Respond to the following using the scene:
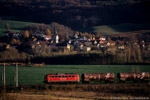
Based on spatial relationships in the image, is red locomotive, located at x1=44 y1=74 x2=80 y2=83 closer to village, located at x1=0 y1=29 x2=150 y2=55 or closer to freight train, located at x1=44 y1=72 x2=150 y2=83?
freight train, located at x1=44 y1=72 x2=150 y2=83

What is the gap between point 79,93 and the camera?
41562 mm

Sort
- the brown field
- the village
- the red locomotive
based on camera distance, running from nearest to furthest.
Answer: the brown field < the red locomotive < the village

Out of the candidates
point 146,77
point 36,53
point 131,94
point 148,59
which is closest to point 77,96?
point 131,94

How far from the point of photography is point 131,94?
Answer: 131 ft

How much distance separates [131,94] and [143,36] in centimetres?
16201

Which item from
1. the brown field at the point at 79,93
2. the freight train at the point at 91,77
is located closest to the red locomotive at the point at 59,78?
the freight train at the point at 91,77

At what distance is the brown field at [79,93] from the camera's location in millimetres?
37094

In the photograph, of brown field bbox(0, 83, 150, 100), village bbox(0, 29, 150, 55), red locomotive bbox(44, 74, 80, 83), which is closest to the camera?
brown field bbox(0, 83, 150, 100)

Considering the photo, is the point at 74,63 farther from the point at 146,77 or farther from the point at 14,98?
the point at 14,98

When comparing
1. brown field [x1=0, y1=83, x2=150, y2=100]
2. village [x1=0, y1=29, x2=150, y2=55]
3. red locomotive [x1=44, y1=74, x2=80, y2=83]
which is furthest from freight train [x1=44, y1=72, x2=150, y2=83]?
village [x1=0, y1=29, x2=150, y2=55]

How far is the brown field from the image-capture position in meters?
37.1

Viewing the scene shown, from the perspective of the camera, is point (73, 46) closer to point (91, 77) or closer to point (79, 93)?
point (91, 77)

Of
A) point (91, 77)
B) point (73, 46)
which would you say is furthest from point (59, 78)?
point (73, 46)

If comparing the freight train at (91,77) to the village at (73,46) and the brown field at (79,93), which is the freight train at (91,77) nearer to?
the brown field at (79,93)
